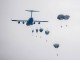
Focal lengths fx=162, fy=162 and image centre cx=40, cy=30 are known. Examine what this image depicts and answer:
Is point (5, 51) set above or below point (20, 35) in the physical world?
below

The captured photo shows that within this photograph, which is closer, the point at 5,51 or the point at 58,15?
the point at 58,15

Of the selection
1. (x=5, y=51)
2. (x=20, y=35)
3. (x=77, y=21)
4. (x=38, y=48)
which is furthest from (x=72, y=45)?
(x=5, y=51)

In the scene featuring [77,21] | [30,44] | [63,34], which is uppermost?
[77,21]

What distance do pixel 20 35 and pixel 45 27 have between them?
1.45 ft

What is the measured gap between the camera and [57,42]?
2561mm

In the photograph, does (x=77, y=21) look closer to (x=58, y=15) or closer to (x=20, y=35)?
(x=58, y=15)

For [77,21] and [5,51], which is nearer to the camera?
[77,21]

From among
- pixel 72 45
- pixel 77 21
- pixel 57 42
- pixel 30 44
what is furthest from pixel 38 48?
pixel 77 21

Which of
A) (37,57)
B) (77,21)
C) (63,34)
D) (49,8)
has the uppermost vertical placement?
(49,8)

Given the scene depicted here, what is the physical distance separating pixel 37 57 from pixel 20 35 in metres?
0.46

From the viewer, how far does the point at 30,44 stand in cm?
266

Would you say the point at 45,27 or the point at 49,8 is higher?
the point at 49,8

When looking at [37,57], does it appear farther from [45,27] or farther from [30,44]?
[45,27]

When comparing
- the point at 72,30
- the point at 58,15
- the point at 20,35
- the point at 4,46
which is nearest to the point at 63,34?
the point at 72,30
